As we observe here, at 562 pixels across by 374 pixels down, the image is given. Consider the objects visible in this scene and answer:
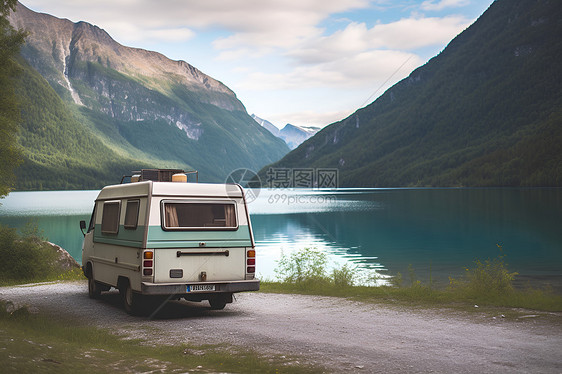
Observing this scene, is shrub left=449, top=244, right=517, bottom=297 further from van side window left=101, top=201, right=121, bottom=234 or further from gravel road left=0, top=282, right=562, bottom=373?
van side window left=101, top=201, right=121, bottom=234

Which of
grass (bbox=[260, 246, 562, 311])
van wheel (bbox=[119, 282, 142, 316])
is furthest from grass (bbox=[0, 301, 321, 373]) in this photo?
grass (bbox=[260, 246, 562, 311])

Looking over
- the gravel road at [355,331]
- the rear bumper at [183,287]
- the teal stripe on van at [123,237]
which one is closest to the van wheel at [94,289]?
the gravel road at [355,331]

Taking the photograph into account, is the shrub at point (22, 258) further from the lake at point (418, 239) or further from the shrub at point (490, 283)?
the shrub at point (490, 283)

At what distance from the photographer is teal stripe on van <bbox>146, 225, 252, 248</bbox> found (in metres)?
13.4

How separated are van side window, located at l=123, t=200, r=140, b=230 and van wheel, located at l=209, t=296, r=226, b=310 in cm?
310

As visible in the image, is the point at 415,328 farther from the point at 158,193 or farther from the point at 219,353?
the point at 158,193

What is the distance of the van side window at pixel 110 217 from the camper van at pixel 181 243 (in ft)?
0.34

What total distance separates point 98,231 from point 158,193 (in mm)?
3944

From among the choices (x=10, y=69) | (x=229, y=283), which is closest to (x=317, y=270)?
(x=229, y=283)

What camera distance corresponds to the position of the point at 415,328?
11.9 meters

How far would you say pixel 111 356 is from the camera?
924 centimetres

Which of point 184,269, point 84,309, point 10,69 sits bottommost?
point 84,309

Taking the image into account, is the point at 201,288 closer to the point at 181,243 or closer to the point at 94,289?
the point at 181,243

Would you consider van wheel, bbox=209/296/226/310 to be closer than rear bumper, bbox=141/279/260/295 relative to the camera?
No
